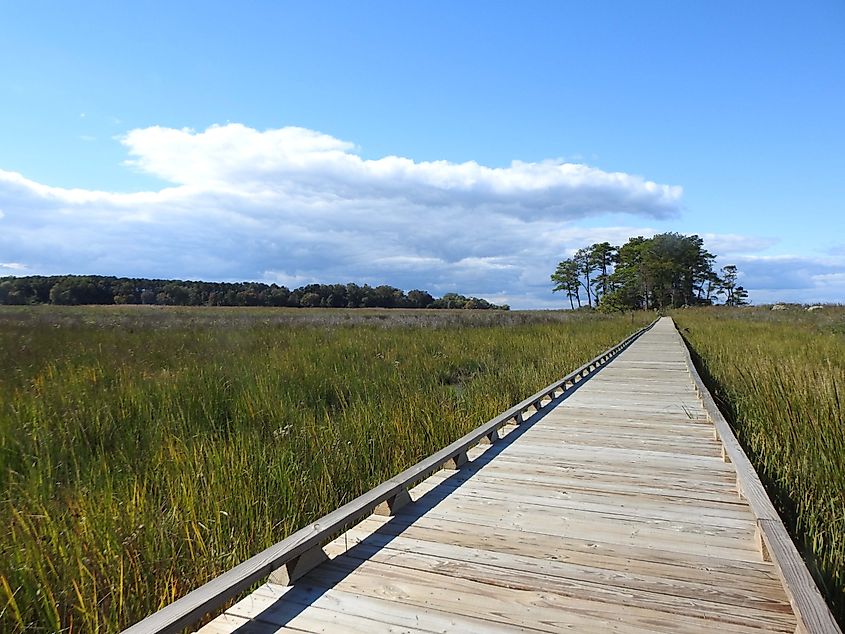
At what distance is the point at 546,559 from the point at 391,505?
0.93 m

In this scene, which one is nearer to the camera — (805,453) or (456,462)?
(805,453)

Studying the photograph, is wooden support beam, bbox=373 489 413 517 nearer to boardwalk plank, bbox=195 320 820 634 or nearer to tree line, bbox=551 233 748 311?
boardwalk plank, bbox=195 320 820 634

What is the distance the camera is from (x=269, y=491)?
316 centimetres

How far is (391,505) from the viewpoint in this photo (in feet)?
9.34

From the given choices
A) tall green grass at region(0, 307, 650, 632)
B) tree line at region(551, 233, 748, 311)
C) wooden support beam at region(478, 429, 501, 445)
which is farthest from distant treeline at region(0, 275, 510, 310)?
wooden support beam at region(478, 429, 501, 445)

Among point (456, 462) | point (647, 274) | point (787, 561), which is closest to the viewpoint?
point (787, 561)

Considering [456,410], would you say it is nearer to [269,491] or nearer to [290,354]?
[269,491]

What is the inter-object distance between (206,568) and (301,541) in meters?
0.65

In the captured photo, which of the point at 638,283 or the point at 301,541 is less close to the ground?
the point at 638,283

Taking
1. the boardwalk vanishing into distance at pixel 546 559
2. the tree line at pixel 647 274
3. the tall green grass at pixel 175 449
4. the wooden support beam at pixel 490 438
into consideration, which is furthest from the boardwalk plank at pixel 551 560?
the tree line at pixel 647 274

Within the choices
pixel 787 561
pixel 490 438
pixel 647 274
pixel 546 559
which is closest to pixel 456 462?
pixel 490 438

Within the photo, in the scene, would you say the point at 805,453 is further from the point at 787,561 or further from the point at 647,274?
the point at 647,274

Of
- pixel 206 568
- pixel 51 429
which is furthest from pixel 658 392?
pixel 51 429

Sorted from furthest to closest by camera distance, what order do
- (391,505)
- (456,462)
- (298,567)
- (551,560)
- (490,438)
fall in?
(490,438) → (456,462) → (391,505) → (551,560) → (298,567)
